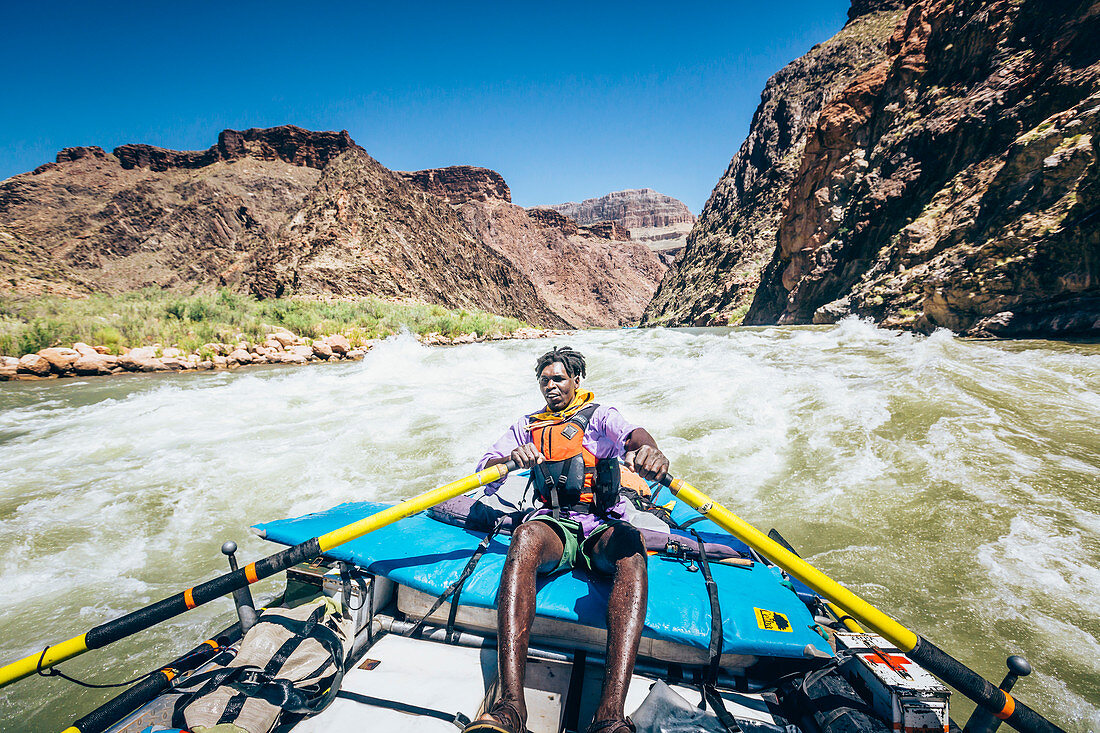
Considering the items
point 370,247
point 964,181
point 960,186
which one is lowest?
point 960,186

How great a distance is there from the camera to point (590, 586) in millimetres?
2029

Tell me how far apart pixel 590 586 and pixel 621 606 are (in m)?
0.39

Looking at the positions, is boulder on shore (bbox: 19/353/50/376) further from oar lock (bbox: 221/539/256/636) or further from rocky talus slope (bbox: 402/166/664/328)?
rocky talus slope (bbox: 402/166/664/328)

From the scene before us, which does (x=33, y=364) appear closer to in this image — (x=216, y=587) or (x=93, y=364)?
(x=93, y=364)

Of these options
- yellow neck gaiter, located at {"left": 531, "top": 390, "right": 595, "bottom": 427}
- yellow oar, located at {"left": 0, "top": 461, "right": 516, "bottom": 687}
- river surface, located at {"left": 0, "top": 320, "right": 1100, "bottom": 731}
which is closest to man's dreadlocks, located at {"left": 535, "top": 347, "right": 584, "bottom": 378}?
yellow neck gaiter, located at {"left": 531, "top": 390, "right": 595, "bottom": 427}

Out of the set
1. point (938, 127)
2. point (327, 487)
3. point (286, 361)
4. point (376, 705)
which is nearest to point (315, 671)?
point (376, 705)

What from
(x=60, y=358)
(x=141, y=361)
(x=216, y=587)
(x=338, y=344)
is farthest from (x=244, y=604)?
(x=338, y=344)

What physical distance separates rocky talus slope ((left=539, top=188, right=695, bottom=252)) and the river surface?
13285 centimetres

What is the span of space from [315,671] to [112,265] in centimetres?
6193

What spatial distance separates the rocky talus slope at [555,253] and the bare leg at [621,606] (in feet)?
217

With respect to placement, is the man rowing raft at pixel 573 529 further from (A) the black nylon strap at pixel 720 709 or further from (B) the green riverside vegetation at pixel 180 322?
(B) the green riverside vegetation at pixel 180 322

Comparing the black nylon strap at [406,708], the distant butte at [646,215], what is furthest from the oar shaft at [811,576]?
the distant butte at [646,215]

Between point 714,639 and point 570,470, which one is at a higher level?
point 570,470

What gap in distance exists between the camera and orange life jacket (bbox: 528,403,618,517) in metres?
2.19
